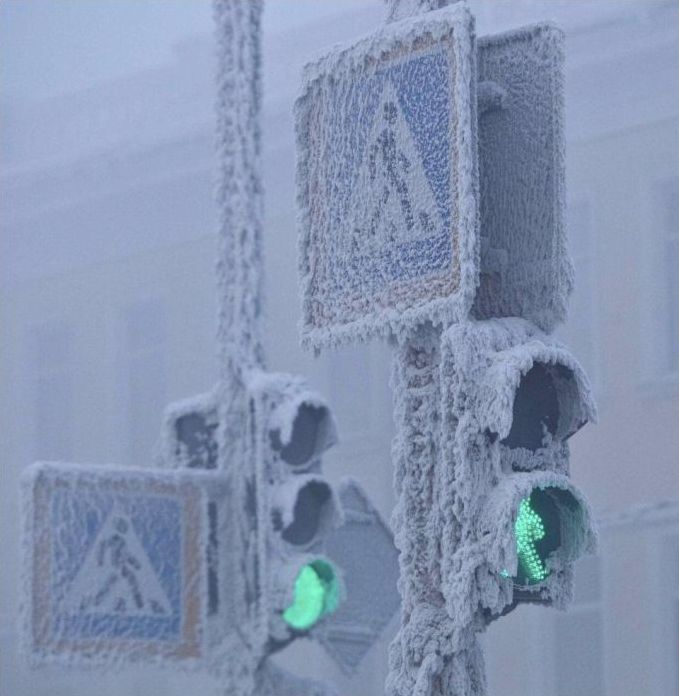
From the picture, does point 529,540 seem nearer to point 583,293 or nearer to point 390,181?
point 390,181

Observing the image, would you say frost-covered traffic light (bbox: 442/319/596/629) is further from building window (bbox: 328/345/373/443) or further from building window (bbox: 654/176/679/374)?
building window (bbox: 328/345/373/443)

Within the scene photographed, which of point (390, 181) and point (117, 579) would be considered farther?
point (117, 579)

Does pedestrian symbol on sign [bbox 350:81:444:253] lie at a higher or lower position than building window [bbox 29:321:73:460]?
lower

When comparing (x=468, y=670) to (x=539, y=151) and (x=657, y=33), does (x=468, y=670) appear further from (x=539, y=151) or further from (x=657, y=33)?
(x=657, y=33)

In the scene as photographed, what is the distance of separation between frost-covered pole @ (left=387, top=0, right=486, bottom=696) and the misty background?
22.0ft

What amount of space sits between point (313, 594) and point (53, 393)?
1283 cm

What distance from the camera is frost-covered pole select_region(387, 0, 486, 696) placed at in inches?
230

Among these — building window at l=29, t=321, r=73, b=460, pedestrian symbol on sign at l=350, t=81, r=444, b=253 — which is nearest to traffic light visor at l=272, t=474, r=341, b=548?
pedestrian symbol on sign at l=350, t=81, r=444, b=253

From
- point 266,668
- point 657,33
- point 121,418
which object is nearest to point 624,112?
point 657,33

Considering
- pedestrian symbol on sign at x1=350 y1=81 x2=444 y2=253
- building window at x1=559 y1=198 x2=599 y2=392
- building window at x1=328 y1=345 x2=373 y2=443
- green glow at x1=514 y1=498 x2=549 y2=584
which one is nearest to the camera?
green glow at x1=514 y1=498 x2=549 y2=584

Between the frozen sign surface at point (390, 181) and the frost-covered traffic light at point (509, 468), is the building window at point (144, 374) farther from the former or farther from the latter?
the frost-covered traffic light at point (509, 468)

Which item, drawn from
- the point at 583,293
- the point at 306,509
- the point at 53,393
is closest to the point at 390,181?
the point at 306,509

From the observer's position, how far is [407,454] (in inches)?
237

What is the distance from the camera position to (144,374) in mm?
20469
